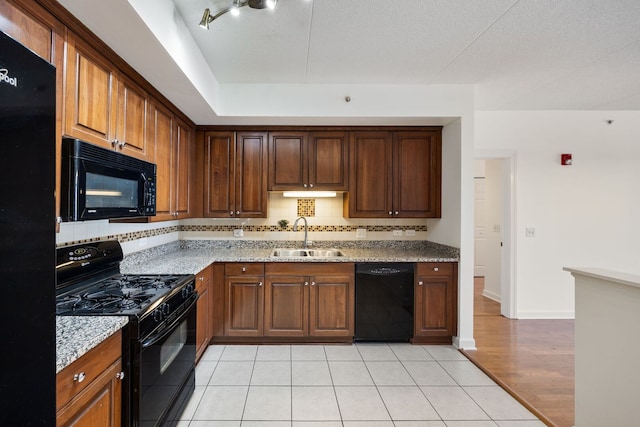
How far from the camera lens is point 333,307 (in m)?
3.06

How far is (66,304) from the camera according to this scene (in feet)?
5.02

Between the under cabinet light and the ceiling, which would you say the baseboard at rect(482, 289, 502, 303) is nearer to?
the ceiling

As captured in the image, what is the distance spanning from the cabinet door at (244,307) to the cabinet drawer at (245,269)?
0.13ft

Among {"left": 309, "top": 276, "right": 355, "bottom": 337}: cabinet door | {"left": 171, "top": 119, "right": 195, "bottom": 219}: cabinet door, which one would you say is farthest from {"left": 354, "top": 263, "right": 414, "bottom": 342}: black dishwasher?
{"left": 171, "top": 119, "right": 195, "bottom": 219}: cabinet door

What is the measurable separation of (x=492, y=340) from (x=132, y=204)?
11.4 feet

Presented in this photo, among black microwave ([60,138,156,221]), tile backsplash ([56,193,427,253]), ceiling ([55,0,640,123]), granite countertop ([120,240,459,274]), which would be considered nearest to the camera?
black microwave ([60,138,156,221])

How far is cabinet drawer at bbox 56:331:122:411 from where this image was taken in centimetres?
101

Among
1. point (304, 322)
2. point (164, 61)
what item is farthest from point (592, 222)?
point (164, 61)

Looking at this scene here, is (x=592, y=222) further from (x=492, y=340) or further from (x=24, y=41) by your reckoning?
(x=24, y=41)

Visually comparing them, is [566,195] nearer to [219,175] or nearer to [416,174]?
[416,174]

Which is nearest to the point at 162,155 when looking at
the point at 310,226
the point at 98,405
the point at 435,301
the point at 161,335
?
the point at 161,335

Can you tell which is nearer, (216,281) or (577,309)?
(577,309)

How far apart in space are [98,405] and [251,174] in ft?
7.94

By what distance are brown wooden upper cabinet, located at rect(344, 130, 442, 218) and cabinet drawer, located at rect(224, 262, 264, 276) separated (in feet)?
3.63
